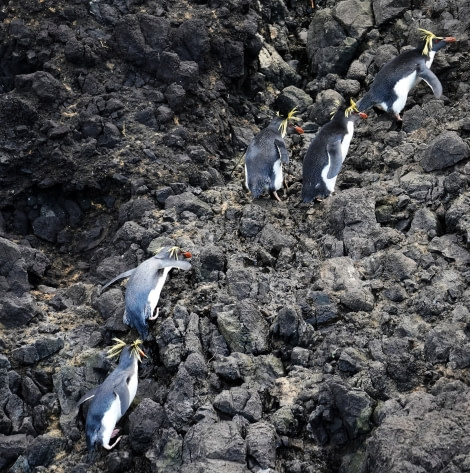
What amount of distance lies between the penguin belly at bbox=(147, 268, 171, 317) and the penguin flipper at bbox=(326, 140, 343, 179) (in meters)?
2.02

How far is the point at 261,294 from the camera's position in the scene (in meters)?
7.15

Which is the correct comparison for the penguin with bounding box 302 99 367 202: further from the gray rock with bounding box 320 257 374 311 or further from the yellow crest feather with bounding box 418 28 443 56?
the gray rock with bounding box 320 257 374 311

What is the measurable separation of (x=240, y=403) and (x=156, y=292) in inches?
60.5

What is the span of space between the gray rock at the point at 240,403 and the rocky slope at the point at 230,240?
2 centimetres

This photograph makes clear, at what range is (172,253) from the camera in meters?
7.55

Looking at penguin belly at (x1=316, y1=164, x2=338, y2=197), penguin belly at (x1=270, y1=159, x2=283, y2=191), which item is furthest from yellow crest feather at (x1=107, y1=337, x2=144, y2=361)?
penguin belly at (x1=316, y1=164, x2=338, y2=197)

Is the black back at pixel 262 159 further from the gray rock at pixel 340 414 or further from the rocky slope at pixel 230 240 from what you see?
the gray rock at pixel 340 414

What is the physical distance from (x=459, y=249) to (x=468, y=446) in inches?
89.3

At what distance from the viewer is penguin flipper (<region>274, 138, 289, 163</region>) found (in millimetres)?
8594

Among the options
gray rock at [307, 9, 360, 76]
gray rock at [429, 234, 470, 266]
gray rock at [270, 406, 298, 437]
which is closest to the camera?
gray rock at [270, 406, 298, 437]

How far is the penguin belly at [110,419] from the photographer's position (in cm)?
629

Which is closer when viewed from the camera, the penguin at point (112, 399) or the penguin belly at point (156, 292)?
the penguin at point (112, 399)

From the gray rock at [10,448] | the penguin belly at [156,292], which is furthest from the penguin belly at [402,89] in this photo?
the gray rock at [10,448]

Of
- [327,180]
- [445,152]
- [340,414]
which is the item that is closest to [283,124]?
[327,180]
